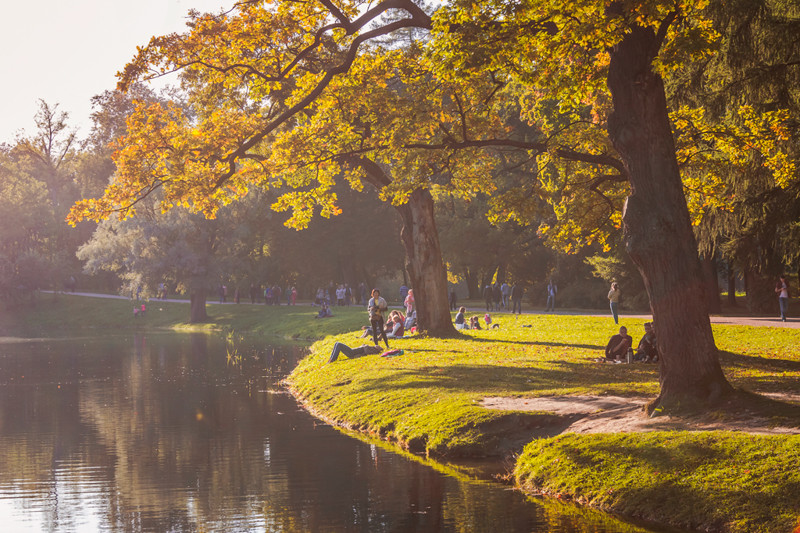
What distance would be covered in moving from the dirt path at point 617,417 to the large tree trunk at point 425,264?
14.6 m

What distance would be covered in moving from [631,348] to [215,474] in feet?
42.0

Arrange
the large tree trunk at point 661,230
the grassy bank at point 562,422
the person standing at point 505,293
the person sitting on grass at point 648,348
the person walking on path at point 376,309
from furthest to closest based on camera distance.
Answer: the person standing at point 505,293, the person walking on path at point 376,309, the person sitting on grass at point 648,348, the large tree trunk at point 661,230, the grassy bank at point 562,422

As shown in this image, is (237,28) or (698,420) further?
(237,28)

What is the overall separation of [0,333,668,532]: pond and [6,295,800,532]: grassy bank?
2.23 ft

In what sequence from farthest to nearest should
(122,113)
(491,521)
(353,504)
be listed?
1. (122,113)
2. (353,504)
3. (491,521)

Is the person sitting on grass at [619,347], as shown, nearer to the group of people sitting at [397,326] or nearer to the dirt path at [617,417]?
the dirt path at [617,417]

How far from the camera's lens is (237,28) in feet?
73.5

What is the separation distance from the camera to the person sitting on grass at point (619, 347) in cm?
2342

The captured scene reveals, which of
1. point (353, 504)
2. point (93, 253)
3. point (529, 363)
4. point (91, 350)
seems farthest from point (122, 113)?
point (353, 504)

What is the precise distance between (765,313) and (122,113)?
209ft

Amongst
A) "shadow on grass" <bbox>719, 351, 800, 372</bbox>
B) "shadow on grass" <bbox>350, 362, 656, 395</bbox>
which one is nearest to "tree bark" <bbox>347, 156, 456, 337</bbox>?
"shadow on grass" <bbox>350, 362, 656, 395</bbox>

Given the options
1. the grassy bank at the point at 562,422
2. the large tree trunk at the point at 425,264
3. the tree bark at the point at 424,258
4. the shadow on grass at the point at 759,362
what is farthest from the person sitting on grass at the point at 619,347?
the tree bark at the point at 424,258

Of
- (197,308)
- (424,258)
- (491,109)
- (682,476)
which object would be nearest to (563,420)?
(682,476)

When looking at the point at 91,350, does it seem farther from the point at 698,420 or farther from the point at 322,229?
the point at 698,420
